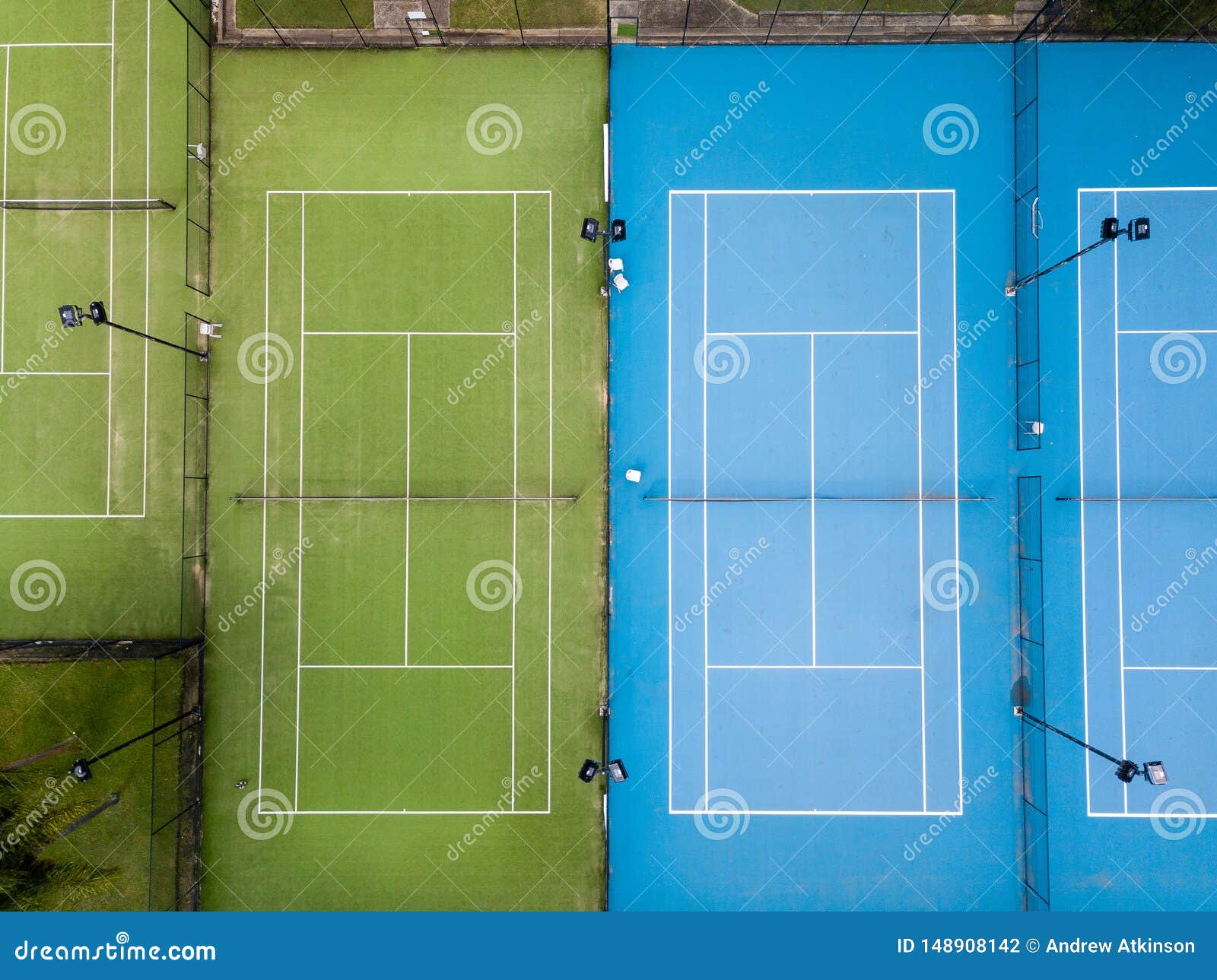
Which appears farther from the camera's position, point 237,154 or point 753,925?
point 237,154

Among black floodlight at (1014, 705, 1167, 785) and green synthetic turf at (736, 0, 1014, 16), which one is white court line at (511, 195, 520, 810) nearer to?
green synthetic turf at (736, 0, 1014, 16)

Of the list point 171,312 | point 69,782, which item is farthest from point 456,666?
point 171,312

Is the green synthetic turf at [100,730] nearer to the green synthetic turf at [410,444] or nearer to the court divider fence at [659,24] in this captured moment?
the green synthetic turf at [410,444]

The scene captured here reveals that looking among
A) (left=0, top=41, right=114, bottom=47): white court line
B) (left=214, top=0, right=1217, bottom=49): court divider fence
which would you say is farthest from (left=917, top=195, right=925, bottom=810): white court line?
(left=0, top=41, right=114, bottom=47): white court line

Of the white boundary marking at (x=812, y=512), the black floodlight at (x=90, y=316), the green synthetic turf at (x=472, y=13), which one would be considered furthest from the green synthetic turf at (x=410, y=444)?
the white boundary marking at (x=812, y=512)

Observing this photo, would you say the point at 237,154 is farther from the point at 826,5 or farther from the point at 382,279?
the point at 826,5

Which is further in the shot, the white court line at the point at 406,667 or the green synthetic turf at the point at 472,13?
the green synthetic turf at the point at 472,13

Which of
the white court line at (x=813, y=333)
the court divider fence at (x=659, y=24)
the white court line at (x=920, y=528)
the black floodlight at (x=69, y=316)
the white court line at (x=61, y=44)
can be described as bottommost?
the white court line at (x=920, y=528)

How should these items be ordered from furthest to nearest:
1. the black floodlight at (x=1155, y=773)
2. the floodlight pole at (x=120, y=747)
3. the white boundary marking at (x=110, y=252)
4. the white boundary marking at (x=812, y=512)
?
1. the white boundary marking at (x=110, y=252)
2. the white boundary marking at (x=812, y=512)
3. the floodlight pole at (x=120, y=747)
4. the black floodlight at (x=1155, y=773)
